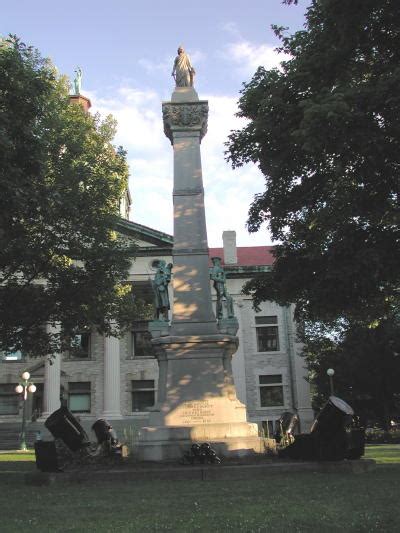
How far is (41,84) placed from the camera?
49.0 feet

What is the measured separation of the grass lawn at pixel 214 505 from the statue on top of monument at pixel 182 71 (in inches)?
461

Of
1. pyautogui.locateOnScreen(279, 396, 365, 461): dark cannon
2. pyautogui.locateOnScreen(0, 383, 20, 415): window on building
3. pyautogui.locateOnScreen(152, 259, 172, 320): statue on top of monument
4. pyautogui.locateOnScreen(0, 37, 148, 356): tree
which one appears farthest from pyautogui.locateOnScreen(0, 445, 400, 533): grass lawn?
pyautogui.locateOnScreen(0, 383, 20, 415): window on building

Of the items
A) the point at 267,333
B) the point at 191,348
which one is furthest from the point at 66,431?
the point at 267,333

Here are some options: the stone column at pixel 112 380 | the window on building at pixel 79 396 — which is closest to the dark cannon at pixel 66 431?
the stone column at pixel 112 380

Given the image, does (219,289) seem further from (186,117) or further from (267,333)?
(267,333)

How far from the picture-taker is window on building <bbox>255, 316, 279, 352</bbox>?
43750 mm

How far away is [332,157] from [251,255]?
3398 centimetres

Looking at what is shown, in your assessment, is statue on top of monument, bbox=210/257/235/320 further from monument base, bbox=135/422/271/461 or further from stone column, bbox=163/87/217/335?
monument base, bbox=135/422/271/461

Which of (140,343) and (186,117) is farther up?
(186,117)

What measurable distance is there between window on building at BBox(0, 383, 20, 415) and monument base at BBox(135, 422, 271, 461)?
3210 centimetres

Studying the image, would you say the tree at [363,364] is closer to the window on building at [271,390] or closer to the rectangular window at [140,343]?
the window on building at [271,390]

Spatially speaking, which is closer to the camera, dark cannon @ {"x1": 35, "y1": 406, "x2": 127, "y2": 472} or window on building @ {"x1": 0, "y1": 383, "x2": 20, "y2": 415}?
dark cannon @ {"x1": 35, "y1": 406, "x2": 127, "y2": 472}

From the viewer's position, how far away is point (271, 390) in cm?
4247

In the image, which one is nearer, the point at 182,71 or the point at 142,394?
the point at 182,71
